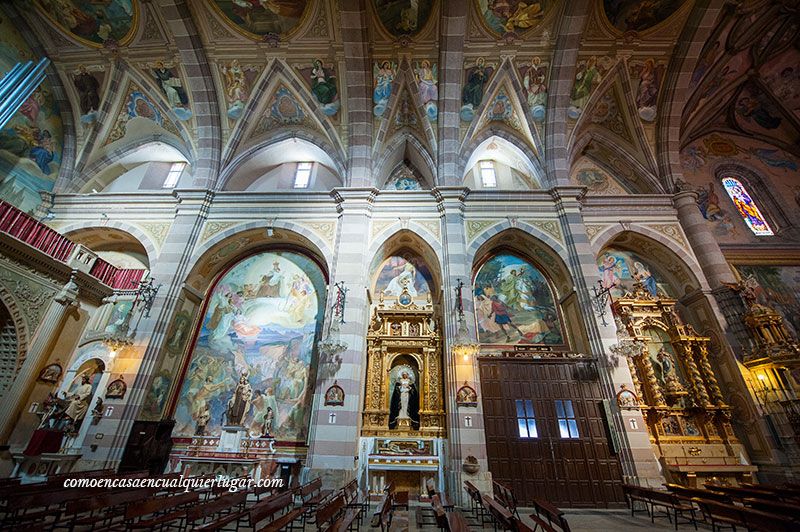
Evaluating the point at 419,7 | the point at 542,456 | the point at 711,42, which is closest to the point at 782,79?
the point at 711,42

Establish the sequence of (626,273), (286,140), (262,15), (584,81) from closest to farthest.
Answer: (262,15), (626,273), (584,81), (286,140)

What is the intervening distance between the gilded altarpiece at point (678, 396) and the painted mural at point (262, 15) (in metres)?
14.4

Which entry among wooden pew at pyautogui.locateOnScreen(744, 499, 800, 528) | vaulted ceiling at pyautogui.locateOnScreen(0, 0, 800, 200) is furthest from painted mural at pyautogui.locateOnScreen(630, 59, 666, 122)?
wooden pew at pyautogui.locateOnScreen(744, 499, 800, 528)

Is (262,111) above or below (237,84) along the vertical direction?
below

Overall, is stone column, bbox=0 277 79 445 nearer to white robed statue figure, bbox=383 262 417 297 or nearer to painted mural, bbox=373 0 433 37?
white robed statue figure, bbox=383 262 417 297

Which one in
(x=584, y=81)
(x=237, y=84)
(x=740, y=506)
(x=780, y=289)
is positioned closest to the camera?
(x=740, y=506)

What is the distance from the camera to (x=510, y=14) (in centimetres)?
1126

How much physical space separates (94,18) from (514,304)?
17526mm

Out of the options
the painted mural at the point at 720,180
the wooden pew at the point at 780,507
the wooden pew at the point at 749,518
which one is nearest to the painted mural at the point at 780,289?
the painted mural at the point at 720,180

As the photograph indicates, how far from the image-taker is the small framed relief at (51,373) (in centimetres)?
790

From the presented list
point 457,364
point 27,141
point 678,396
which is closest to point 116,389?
point 457,364

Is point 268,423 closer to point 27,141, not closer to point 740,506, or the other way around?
point 740,506

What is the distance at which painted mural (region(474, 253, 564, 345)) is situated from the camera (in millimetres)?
11008

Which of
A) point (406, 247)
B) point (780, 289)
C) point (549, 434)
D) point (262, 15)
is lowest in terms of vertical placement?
point (549, 434)
